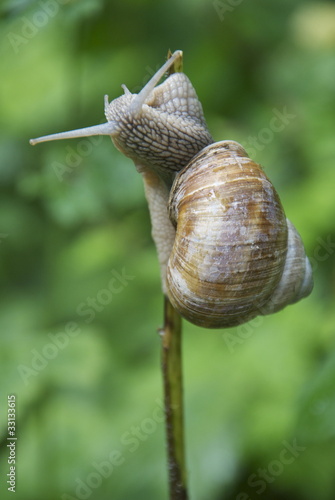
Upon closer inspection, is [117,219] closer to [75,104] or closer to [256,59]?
[75,104]

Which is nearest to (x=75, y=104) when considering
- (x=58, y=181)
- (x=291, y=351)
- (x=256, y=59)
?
(x=58, y=181)

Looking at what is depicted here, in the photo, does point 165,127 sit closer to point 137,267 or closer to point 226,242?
point 226,242

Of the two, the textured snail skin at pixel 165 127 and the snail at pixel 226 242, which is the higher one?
the textured snail skin at pixel 165 127

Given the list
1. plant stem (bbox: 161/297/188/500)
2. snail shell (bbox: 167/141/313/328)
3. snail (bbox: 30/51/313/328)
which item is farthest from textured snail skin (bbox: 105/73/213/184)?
plant stem (bbox: 161/297/188/500)

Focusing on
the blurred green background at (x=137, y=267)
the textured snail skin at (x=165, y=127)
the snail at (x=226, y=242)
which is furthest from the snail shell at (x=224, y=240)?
the blurred green background at (x=137, y=267)

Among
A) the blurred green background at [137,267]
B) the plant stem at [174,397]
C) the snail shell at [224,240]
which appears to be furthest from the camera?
the blurred green background at [137,267]

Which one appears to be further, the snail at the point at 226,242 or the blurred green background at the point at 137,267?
the blurred green background at the point at 137,267

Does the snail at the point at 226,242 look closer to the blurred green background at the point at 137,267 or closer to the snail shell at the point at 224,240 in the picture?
the snail shell at the point at 224,240
